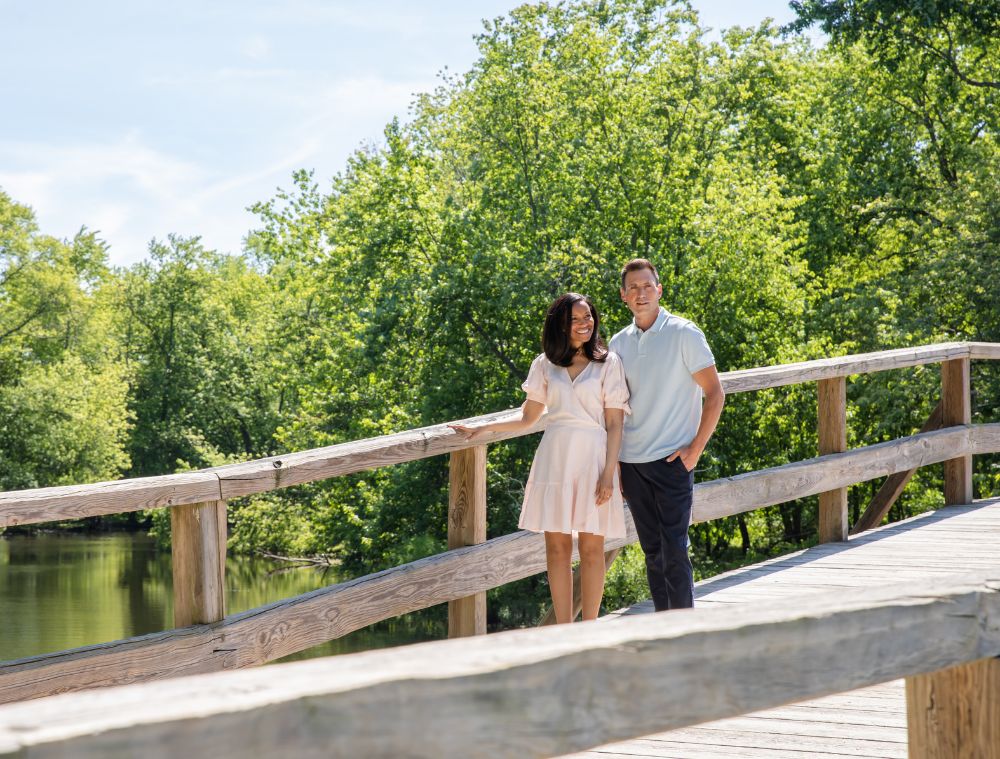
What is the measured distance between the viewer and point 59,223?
49.7m

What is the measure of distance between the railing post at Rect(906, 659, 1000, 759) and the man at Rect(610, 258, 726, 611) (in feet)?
8.08

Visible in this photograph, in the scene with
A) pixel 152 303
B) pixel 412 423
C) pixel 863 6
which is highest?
pixel 863 6

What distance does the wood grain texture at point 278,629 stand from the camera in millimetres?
3107

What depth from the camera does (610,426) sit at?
14.5ft

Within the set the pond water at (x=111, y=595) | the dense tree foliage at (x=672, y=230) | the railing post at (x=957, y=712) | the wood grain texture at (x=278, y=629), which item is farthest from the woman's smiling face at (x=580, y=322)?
the pond water at (x=111, y=595)

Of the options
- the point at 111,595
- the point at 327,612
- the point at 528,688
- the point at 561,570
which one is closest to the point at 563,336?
the point at 561,570

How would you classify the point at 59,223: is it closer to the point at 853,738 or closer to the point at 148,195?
the point at 148,195

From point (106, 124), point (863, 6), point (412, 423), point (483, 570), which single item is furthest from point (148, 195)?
point (483, 570)

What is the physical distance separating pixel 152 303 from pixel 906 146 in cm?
3239

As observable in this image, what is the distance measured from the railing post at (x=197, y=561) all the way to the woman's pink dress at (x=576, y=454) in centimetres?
131

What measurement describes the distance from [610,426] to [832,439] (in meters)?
2.89

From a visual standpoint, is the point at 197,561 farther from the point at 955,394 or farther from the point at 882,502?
the point at 955,394

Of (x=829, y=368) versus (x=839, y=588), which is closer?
(x=839, y=588)

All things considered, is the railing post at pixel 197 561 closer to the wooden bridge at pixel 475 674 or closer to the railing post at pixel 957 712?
the wooden bridge at pixel 475 674
